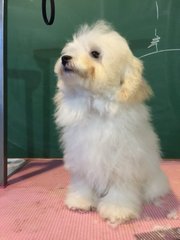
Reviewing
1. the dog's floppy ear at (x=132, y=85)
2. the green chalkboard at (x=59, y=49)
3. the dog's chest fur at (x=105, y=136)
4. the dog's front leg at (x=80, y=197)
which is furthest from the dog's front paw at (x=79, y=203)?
the green chalkboard at (x=59, y=49)

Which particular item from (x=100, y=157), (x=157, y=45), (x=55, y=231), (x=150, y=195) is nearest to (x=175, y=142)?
(x=157, y=45)

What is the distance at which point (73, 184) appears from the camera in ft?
5.80

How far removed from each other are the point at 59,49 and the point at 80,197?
3.94 ft

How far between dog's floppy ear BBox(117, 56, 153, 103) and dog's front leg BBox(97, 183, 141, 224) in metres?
0.38

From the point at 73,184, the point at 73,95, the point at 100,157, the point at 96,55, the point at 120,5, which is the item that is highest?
the point at 120,5

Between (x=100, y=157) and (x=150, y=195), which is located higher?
(x=100, y=157)

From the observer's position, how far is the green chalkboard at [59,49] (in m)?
2.48

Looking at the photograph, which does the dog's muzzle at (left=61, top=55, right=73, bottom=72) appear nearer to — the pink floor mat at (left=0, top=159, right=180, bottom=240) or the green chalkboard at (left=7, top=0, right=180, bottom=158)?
the pink floor mat at (left=0, top=159, right=180, bottom=240)

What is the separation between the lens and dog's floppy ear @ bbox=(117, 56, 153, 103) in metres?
1.55

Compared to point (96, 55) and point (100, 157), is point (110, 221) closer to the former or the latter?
point (100, 157)

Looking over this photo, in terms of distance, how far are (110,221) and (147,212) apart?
22 cm

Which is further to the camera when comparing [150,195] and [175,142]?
[175,142]

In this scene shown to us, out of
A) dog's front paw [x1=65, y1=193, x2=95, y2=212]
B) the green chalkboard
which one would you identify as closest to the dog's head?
dog's front paw [x1=65, y1=193, x2=95, y2=212]

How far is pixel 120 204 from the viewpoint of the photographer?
1.58 meters
